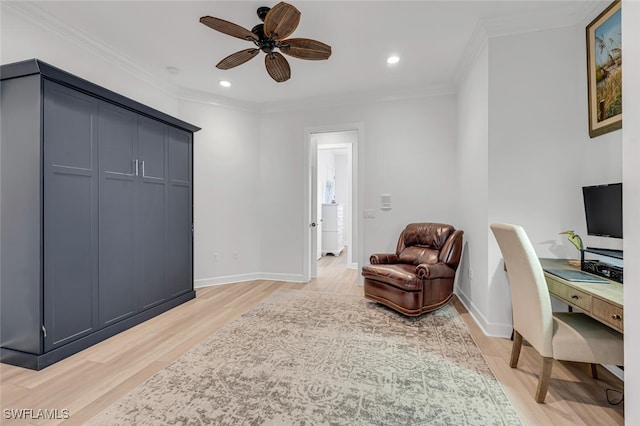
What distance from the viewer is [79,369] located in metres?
2.08

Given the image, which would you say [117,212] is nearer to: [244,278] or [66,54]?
[66,54]

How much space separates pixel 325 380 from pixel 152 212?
2441mm

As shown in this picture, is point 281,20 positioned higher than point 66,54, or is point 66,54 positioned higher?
point 66,54

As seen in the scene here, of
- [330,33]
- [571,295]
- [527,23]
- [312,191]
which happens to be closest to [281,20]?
[330,33]

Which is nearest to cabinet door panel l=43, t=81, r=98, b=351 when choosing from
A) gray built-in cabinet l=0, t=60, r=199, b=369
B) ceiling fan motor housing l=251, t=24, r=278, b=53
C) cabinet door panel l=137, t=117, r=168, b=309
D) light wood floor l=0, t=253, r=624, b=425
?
gray built-in cabinet l=0, t=60, r=199, b=369

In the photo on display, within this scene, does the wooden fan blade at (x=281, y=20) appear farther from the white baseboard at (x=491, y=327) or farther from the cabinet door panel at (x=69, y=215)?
the white baseboard at (x=491, y=327)

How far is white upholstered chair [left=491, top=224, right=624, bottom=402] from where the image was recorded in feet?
5.25

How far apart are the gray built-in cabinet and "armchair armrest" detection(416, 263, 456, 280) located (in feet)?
9.40

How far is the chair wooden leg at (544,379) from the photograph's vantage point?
167 cm

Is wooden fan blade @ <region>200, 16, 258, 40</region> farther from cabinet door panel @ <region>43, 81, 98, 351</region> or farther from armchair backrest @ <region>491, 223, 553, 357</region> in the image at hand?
armchair backrest @ <region>491, 223, 553, 357</region>

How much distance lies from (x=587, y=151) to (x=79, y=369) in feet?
14.2

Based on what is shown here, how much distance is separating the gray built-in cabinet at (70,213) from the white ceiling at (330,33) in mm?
728

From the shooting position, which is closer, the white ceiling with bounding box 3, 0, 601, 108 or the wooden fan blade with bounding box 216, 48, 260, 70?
the white ceiling with bounding box 3, 0, 601, 108

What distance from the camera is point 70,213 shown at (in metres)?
2.27
